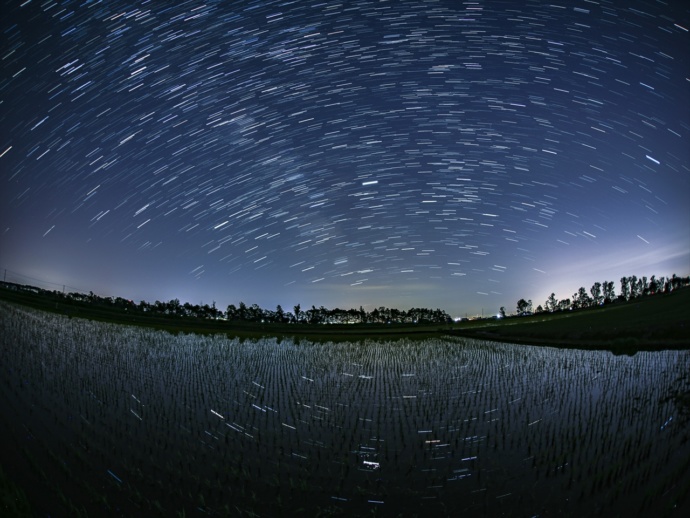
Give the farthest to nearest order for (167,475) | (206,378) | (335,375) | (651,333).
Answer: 1. (651,333)
2. (335,375)
3. (206,378)
4. (167,475)

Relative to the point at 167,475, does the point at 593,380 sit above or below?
above

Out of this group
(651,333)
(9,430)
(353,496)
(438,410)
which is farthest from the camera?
(651,333)

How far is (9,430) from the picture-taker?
28.4 feet

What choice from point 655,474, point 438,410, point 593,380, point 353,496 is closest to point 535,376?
point 593,380

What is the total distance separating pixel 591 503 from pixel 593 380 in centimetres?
1339

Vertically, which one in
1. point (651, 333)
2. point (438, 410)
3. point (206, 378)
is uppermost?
point (651, 333)

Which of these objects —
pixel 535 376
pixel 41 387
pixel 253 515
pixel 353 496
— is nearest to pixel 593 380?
pixel 535 376

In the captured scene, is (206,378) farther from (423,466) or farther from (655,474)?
(655,474)

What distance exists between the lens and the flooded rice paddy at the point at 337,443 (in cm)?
633

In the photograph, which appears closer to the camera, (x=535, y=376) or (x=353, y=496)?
(x=353, y=496)

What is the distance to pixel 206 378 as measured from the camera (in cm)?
1689

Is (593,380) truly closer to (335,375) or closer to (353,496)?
(335,375)

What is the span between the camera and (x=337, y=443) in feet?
30.1

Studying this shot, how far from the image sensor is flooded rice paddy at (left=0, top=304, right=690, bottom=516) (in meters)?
6.33
